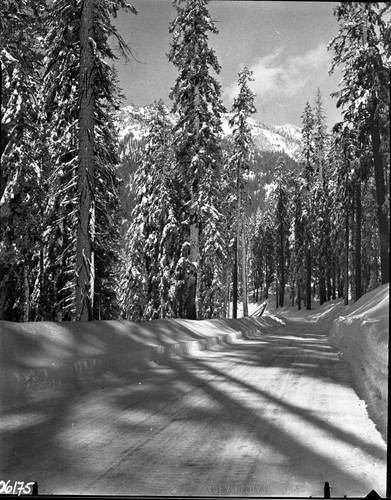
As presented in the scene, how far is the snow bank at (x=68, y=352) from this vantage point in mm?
4910

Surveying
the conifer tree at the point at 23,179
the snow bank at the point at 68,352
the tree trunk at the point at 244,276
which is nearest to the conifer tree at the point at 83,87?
the conifer tree at the point at 23,179

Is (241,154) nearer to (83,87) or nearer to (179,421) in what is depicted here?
(83,87)

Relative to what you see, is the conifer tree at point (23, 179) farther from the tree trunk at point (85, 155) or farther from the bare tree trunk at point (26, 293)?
the tree trunk at point (85, 155)

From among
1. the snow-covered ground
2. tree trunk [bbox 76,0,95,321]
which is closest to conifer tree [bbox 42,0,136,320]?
tree trunk [bbox 76,0,95,321]

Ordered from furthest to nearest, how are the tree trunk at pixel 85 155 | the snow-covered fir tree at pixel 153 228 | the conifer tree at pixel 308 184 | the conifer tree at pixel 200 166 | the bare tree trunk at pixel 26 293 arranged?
the conifer tree at pixel 308 184
the snow-covered fir tree at pixel 153 228
the conifer tree at pixel 200 166
the bare tree trunk at pixel 26 293
the tree trunk at pixel 85 155

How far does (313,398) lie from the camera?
5332mm

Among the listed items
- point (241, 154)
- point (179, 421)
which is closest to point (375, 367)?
point (179, 421)

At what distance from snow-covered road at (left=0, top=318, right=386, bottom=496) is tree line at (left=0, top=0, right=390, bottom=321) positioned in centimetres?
132

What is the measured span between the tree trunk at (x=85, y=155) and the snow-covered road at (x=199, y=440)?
13.9 ft

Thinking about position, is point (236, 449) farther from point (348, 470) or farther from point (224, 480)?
point (348, 470)

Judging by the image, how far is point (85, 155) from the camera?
1019 centimetres

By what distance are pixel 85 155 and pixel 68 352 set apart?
18.3ft

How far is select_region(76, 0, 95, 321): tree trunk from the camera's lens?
10.2 metres

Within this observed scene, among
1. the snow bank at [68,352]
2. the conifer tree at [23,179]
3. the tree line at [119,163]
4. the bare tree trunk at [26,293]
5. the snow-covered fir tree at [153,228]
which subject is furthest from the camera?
the snow-covered fir tree at [153,228]
